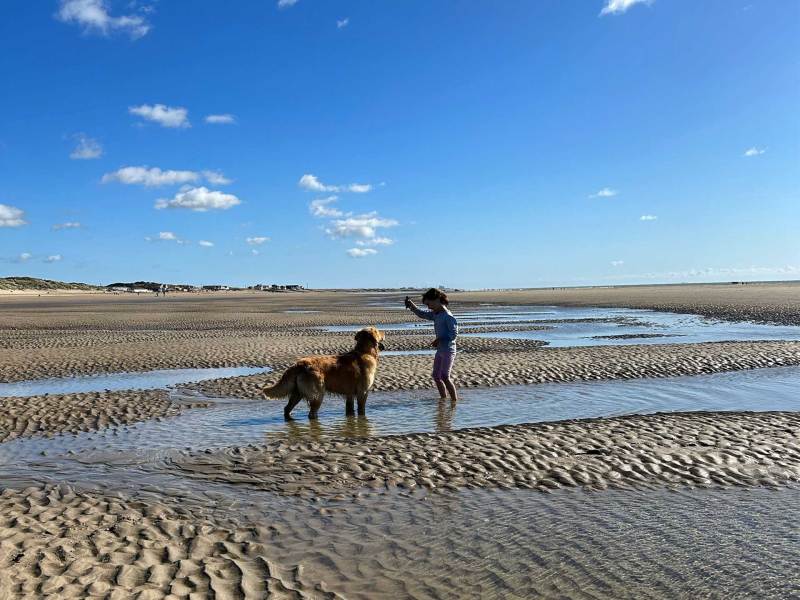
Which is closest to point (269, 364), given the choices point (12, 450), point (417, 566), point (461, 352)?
point (461, 352)

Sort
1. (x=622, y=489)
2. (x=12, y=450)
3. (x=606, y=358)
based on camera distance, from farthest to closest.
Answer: (x=606, y=358) → (x=12, y=450) → (x=622, y=489)

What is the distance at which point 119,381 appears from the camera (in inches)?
654

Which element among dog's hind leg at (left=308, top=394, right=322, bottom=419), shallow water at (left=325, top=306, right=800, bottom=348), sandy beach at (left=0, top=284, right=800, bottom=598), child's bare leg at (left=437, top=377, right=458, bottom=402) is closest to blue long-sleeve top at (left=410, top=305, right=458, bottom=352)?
child's bare leg at (left=437, top=377, right=458, bottom=402)

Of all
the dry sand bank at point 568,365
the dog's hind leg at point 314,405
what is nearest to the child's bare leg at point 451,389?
the dry sand bank at point 568,365

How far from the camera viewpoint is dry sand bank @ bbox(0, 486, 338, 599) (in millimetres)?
4688

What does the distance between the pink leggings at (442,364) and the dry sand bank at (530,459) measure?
2518mm

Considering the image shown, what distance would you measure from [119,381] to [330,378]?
875 cm

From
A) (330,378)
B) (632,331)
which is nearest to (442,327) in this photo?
(330,378)

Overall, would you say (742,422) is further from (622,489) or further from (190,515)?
(190,515)

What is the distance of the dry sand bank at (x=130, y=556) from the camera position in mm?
4688

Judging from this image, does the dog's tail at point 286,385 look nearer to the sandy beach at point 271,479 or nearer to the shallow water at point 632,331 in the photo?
the sandy beach at point 271,479

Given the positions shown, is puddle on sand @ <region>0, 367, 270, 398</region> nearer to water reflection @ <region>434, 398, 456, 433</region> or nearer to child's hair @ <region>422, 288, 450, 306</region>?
water reflection @ <region>434, 398, 456, 433</region>

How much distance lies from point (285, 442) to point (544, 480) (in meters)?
4.04

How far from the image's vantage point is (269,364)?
64.0ft
